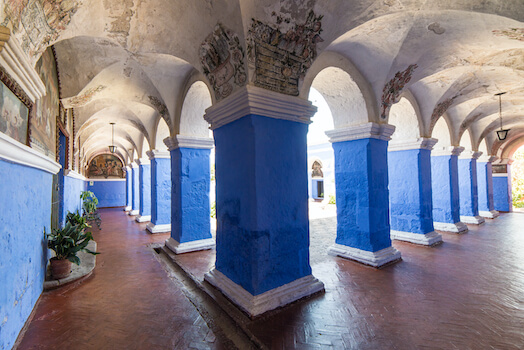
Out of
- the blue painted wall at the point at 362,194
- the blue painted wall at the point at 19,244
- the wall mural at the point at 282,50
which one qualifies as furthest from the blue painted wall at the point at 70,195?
the blue painted wall at the point at 362,194

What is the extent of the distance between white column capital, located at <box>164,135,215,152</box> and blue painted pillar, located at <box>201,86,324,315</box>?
238 cm

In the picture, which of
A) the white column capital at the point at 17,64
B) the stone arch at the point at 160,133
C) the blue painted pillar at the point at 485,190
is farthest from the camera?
the blue painted pillar at the point at 485,190

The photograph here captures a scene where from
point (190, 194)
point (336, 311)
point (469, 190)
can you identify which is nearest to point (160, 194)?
point (190, 194)

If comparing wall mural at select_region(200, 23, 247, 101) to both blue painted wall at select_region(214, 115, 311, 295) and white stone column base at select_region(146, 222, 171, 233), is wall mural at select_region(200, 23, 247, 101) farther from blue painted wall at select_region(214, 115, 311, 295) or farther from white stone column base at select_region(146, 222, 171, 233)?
white stone column base at select_region(146, 222, 171, 233)

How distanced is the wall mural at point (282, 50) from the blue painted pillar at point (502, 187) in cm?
1699

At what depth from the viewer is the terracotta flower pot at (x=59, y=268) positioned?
14.0 feet

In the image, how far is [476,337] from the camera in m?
2.74

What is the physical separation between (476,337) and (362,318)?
1.15 meters

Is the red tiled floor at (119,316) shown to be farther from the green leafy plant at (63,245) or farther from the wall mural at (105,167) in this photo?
the wall mural at (105,167)

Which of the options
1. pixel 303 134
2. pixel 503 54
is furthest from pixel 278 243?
pixel 503 54

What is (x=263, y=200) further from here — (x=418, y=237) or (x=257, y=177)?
(x=418, y=237)

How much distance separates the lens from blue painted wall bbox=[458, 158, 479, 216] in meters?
9.98

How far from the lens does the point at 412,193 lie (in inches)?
263

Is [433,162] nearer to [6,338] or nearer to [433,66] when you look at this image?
[433,66]
